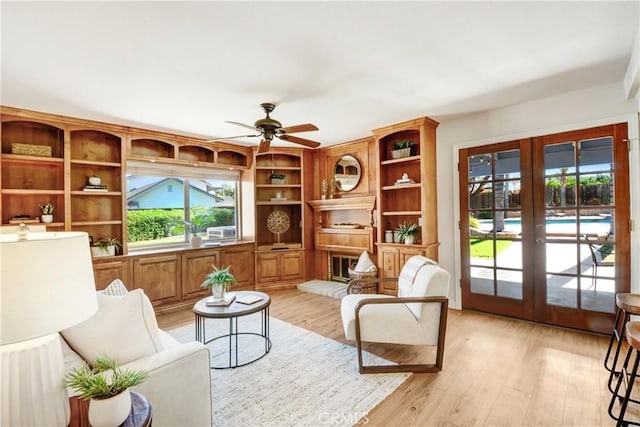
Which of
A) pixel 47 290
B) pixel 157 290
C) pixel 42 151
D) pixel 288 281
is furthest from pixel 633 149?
pixel 42 151

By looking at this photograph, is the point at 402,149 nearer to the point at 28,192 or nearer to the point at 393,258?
the point at 393,258

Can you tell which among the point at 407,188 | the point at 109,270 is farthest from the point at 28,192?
the point at 407,188

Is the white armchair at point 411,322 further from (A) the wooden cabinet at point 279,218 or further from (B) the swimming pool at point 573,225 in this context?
(A) the wooden cabinet at point 279,218

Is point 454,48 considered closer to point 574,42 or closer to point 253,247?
point 574,42

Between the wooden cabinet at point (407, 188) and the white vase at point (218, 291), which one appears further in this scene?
the wooden cabinet at point (407, 188)

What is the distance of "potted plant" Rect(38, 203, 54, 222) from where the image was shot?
349 cm

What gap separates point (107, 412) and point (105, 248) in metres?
3.41

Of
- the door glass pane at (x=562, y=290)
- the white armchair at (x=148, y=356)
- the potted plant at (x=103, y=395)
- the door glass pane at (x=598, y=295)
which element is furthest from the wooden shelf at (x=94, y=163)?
the door glass pane at (x=598, y=295)

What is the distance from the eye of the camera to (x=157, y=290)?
13.5 feet

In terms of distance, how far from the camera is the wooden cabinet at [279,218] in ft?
17.1

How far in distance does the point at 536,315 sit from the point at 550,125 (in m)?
2.14

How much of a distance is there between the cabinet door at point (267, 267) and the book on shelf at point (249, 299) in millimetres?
2137

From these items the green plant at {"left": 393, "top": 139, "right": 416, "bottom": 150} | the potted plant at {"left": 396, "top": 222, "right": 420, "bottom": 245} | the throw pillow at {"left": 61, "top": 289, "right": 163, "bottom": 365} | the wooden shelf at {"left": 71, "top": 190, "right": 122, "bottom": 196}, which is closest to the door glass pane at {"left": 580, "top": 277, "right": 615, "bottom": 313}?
the potted plant at {"left": 396, "top": 222, "right": 420, "bottom": 245}

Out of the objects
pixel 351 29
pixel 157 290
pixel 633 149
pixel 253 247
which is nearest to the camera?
pixel 351 29
